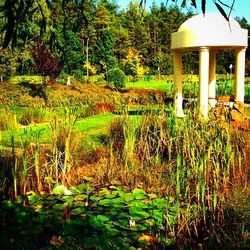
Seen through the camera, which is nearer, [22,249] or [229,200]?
[22,249]

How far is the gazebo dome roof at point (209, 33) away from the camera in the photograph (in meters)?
8.98

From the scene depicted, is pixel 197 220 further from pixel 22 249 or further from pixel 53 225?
pixel 22 249

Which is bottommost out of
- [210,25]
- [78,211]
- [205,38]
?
[78,211]

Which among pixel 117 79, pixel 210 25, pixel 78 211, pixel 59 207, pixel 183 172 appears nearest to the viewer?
pixel 183 172

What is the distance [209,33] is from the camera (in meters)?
8.98

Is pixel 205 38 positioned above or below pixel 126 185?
above

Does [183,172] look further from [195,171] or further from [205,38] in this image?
[205,38]

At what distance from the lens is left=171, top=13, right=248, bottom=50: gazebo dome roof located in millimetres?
8984

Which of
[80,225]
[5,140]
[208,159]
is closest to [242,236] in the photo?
[208,159]

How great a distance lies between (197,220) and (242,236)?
51cm

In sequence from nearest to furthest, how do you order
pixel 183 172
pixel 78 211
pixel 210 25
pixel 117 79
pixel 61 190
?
1. pixel 183 172
2. pixel 78 211
3. pixel 61 190
4. pixel 210 25
5. pixel 117 79

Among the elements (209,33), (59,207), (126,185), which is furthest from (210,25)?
(59,207)

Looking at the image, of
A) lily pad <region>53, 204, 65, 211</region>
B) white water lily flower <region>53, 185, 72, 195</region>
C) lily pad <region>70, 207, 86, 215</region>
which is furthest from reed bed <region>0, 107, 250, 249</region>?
lily pad <region>70, 207, 86, 215</region>

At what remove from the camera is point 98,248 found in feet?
10.4
